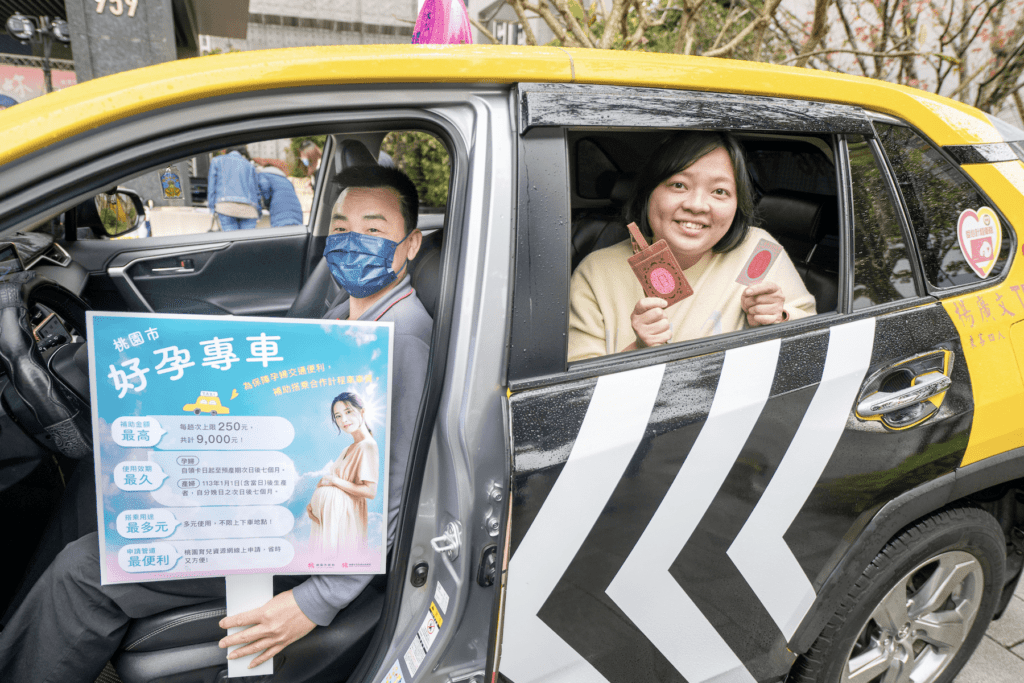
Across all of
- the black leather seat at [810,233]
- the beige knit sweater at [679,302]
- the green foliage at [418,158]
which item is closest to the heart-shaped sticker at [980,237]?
the black leather seat at [810,233]

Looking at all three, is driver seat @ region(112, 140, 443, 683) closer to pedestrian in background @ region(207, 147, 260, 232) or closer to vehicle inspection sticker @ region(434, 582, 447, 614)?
vehicle inspection sticker @ region(434, 582, 447, 614)

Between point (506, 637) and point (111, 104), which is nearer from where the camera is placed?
point (111, 104)

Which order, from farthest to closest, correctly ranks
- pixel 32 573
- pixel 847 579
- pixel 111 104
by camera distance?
pixel 32 573, pixel 847 579, pixel 111 104

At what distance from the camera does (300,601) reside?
1.20m

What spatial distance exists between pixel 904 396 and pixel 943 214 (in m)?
0.46

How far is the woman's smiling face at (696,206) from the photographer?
4.65 ft

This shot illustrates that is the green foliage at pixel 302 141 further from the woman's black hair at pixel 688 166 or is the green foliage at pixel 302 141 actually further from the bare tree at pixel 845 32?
the bare tree at pixel 845 32

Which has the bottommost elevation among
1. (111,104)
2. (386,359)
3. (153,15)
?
(386,359)

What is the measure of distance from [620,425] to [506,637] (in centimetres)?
39

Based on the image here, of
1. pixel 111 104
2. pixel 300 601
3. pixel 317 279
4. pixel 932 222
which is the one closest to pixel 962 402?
pixel 932 222

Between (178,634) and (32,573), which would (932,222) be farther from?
(32,573)

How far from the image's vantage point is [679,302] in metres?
1.33

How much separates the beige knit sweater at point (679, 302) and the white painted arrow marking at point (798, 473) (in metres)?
0.14

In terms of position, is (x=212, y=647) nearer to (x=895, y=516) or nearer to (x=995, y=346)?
(x=895, y=516)
